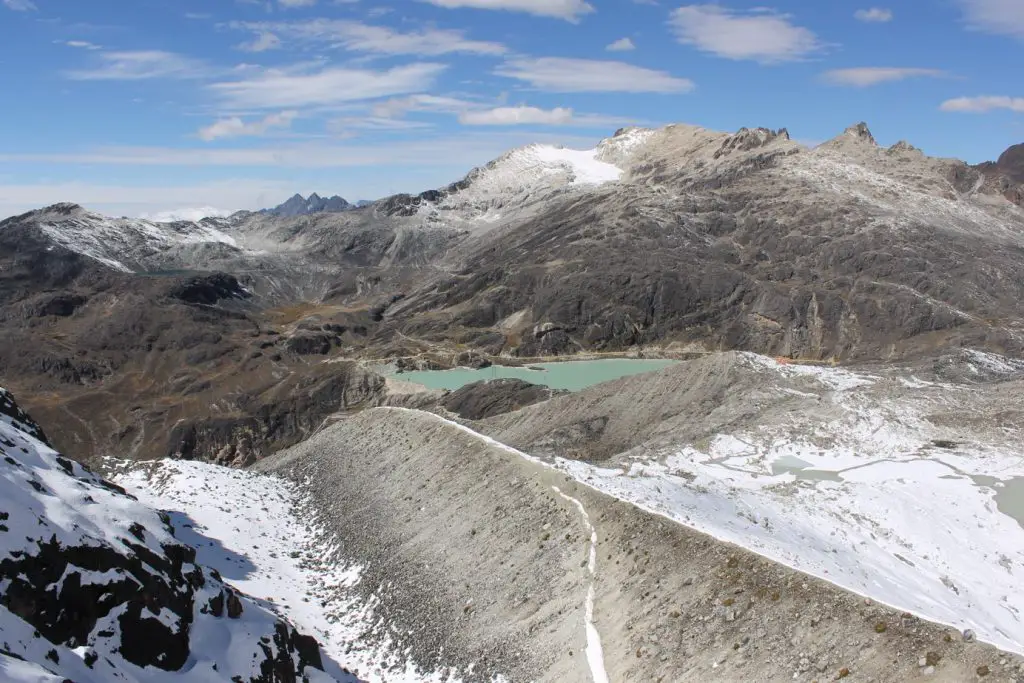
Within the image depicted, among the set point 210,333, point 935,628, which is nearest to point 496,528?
point 935,628

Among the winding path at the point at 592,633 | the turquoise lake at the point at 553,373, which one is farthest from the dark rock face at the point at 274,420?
the winding path at the point at 592,633

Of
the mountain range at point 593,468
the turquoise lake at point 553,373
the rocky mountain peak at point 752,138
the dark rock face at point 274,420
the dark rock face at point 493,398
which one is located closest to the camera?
the mountain range at point 593,468

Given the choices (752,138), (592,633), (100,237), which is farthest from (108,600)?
(100,237)

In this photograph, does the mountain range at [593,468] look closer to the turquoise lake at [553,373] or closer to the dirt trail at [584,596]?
the dirt trail at [584,596]

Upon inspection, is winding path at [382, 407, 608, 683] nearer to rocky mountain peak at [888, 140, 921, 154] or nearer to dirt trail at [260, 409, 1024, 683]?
dirt trail at [260, 409, 1024, 683]

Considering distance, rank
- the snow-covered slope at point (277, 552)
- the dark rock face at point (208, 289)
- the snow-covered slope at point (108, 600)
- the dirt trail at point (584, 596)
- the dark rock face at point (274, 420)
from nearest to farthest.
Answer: the snow-covered slope at point (108, 600), the dirt trail at point (584, 596), the snow-covered slope at point (277, 552), the dark rock face at point (274, 420), the dark rock face at point (208, 289)

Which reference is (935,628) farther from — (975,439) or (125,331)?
(125,331)
